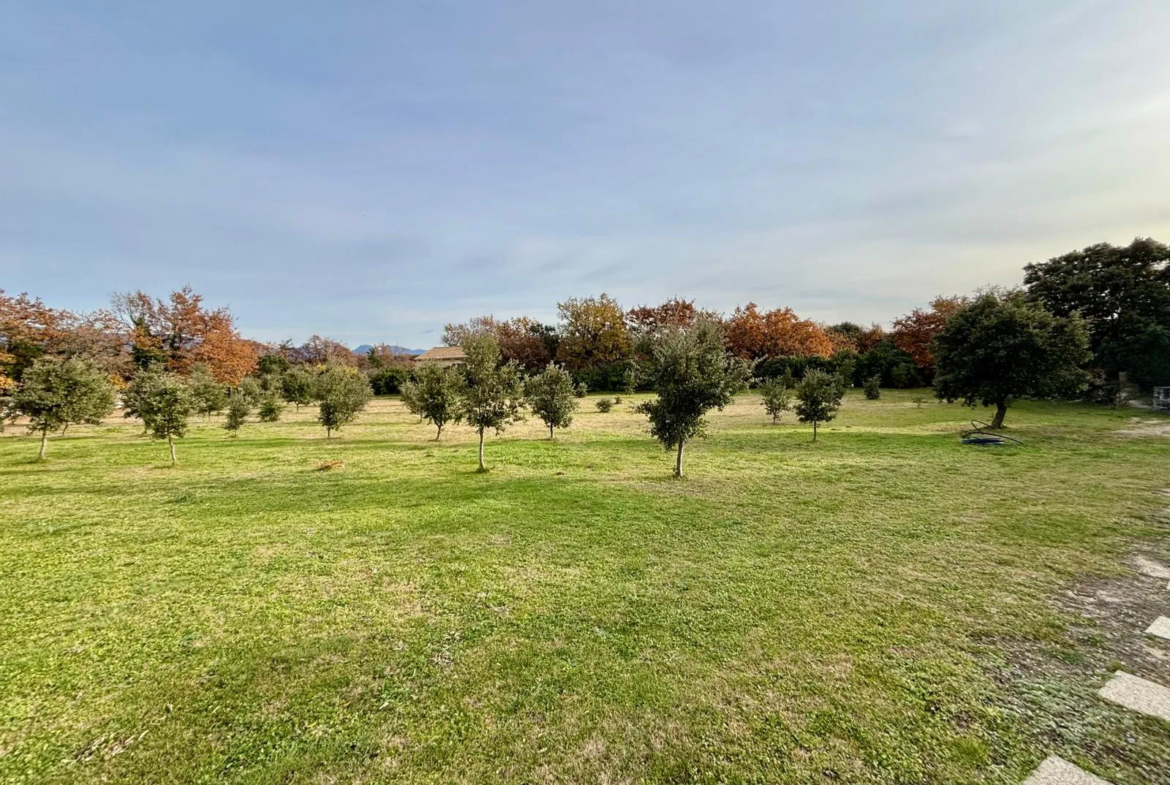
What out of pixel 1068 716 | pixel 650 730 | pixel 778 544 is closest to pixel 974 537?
pixel 778 544

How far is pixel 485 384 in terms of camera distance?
1127 cm

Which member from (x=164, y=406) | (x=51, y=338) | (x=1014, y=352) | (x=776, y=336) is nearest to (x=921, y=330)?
(x=776, y=336)

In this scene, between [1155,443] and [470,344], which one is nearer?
[470,344]

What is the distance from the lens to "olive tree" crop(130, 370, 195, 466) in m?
12.2

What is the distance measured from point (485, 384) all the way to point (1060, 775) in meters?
10.6

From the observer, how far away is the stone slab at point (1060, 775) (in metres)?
2.59

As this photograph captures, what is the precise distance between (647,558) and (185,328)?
1366 inches

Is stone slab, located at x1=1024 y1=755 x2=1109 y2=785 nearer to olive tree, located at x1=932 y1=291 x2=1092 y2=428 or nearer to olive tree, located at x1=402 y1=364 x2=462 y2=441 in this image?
olive tree, located at x1=402 y1=364 x2=462 y2=441

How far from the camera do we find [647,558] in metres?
5.96

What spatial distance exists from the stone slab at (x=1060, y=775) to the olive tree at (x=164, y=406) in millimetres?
17581

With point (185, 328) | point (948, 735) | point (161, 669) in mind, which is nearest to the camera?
point (948, 735)

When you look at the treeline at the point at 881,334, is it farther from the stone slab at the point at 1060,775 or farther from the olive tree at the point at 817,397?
the stone slab at the point at 1060,775

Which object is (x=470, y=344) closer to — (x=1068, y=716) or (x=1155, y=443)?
(x=1068, y=716)

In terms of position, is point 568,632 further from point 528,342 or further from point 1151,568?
point 528,342
